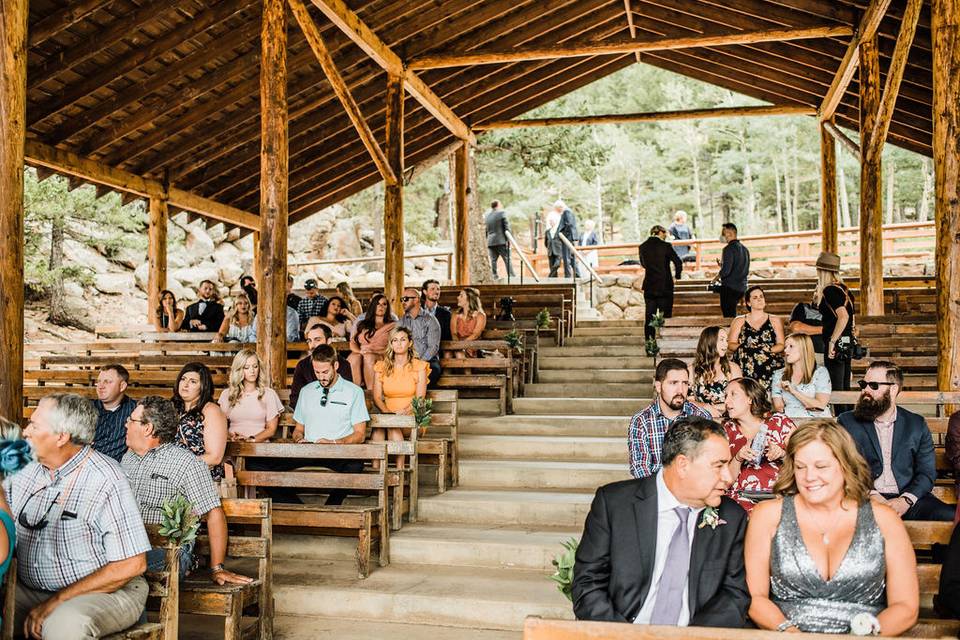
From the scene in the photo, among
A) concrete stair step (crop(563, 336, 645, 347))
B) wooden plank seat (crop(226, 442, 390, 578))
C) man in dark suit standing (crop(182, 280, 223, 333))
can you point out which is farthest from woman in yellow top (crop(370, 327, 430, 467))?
concrete stair step (crop(563, 336, 645, 347))

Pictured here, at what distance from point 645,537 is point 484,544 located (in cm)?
279

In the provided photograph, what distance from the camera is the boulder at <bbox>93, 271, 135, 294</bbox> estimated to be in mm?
22792

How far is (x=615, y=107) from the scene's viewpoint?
37469 mm

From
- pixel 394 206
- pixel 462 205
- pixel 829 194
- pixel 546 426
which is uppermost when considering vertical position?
pixel 462 205

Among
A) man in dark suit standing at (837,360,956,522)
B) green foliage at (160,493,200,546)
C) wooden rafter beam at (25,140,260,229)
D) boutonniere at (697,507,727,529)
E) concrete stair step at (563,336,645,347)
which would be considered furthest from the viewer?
concrete stair step at (563,336,645,347)

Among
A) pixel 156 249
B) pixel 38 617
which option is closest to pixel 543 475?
pixel 38 617

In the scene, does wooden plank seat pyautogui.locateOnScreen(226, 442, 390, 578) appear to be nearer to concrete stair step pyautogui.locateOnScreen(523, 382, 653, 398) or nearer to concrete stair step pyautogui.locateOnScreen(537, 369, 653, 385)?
concrete stair step pyautogui.locateOnScreen(523, 382, 653, 398)

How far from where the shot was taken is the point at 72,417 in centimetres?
375

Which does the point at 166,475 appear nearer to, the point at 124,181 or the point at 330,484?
the point at 330,484

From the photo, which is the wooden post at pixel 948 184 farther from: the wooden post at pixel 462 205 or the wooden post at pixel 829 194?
the wooden post at pixel 462 205

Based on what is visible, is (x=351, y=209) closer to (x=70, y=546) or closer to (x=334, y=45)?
(x=334, y=45)

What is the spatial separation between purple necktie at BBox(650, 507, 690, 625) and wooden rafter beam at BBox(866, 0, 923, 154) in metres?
7.85

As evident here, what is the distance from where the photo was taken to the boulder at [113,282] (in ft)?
74.8

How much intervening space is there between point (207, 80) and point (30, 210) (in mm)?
8958
